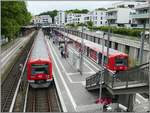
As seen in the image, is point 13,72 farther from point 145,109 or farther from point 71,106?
point 145,109

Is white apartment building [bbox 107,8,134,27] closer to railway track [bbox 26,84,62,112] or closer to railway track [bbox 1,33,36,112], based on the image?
railway track [bbox 1,33,36,112]

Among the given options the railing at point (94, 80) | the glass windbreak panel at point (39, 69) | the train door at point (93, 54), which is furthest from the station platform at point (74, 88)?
the glass windbreak panel at point (39, 69)

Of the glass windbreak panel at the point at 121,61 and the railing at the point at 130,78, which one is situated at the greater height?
the railing at the point at 130,78

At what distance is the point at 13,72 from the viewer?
28312 mm

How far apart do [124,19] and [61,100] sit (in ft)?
158

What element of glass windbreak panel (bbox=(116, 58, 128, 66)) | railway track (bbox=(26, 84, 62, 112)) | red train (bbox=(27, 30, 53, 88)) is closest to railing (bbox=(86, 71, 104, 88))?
railway track (bbox=(26, 84, 62, 112))

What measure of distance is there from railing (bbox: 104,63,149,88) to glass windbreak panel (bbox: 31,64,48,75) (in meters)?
5.28

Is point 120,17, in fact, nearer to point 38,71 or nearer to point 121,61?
point 121,61

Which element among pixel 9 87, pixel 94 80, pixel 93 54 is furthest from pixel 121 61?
pixel 9 87

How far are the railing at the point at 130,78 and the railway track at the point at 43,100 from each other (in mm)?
3734

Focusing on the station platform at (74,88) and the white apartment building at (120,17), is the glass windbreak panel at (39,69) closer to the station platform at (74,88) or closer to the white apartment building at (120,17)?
the station platform at (74,88)

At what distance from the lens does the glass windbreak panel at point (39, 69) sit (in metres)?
20.1

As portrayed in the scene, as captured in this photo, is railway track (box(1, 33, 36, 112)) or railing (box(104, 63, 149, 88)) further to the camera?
railway track (box(1, 33, 36, 112))

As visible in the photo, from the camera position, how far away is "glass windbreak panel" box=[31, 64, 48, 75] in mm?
20106
